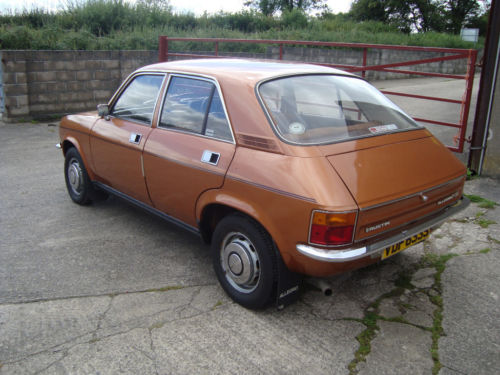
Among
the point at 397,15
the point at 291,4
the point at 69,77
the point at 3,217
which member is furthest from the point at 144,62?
the point at 291,4

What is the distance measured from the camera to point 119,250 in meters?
4.54

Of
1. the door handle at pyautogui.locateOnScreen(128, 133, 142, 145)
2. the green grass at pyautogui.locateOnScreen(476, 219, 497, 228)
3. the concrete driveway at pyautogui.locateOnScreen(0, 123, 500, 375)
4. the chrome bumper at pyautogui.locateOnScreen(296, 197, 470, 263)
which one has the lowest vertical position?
the concrete driveway at pyautogui.locateOnScreen(0, 123, 500, 375)

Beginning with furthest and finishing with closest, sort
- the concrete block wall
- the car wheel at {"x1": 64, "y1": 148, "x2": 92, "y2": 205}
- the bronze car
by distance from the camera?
the concrete block wall → the car wheel at {"x1": 64, "y1": 148, "x2": 92, "y2": 205} → the bronze car

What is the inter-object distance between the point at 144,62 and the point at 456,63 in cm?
2007

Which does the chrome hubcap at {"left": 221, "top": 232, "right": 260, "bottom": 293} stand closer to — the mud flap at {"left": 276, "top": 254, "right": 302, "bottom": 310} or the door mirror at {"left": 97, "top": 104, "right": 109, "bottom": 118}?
the mud flap at {"left": 276, "top": 254, "right": 302, "bottom": 310}

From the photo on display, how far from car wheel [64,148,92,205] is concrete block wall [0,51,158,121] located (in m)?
5.43

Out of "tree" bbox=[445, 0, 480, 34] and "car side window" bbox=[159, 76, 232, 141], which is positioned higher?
"tree" bbox=[445, 0, 480, 34]

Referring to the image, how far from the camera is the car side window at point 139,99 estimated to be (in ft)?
14.6

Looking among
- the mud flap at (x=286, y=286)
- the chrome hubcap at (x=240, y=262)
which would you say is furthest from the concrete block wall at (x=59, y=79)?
the mud flap at (x=286, y=286)

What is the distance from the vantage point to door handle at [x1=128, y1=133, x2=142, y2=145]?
4.42 metres

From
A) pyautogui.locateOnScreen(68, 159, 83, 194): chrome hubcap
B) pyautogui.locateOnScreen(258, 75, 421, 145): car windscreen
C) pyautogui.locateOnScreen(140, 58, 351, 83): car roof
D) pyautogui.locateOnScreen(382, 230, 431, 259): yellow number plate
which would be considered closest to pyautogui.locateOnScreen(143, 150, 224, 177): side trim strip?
pyautogui.locateOnScreen(258, 75, 421, 145): car windscreen

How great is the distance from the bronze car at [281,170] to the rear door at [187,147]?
0.01 meters

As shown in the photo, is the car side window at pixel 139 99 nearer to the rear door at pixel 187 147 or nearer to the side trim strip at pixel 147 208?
the rear door at pixel 187 147

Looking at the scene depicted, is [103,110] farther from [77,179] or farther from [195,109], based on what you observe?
[195,109]
